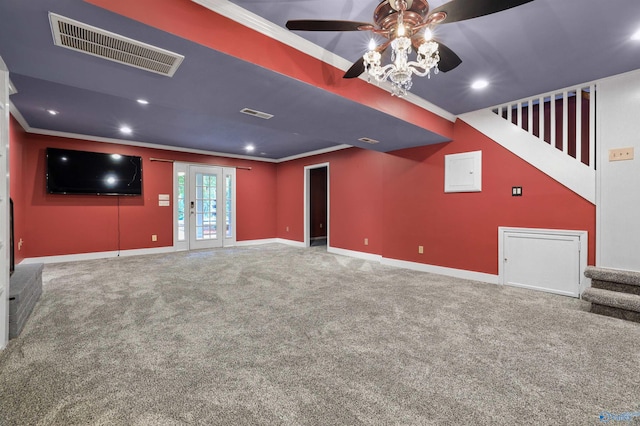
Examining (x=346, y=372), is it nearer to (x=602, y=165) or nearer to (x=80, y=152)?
(x=602, y=165)

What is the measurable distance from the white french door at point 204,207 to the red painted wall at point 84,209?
0.62 ft

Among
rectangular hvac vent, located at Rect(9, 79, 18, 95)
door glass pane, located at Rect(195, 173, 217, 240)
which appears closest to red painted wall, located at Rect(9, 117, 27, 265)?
rectangular hvac vent, located at Rect(9, 79, 18, 95)

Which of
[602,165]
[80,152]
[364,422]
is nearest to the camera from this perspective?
[364,422]

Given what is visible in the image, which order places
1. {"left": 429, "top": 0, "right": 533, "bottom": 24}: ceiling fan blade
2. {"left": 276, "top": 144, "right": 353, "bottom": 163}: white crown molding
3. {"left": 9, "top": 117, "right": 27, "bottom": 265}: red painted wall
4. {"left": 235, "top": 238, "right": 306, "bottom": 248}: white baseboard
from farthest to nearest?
{"left": 235, "top": 238, "right": 306, "bottom": 248}: white baseboard → {"left": 276, "top": 144, "right": 353, "bottom": 163}: white crown molding → {"left": 9, "top": 117, "right": 27, "bottom": 265}: red painted wall → {"left": 429, "top": 0, "right": 533, "bottom": 24}: ceiling fan blade

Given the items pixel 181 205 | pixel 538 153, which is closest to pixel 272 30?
pixel 538 153

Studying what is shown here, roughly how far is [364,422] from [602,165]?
3.70 metres

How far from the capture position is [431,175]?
4.47m

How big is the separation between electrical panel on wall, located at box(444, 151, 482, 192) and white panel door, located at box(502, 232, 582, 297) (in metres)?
0.83

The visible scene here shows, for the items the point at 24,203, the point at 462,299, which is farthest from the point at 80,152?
the point at 462,299

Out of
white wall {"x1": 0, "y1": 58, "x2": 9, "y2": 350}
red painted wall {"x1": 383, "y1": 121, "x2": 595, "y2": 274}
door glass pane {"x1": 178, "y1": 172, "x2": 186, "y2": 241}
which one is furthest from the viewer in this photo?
door glass pane {"x1": 178, "y1": 172, "x2": 186, "y2": 241}

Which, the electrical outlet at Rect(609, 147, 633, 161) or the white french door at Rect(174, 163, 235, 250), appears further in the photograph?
the white french door at Rect(174, 163, 235, 250)

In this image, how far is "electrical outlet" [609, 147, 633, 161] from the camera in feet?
9.52

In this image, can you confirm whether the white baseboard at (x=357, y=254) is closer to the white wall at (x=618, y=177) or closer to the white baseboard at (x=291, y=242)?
the white baseboard at (x=291, y=242)

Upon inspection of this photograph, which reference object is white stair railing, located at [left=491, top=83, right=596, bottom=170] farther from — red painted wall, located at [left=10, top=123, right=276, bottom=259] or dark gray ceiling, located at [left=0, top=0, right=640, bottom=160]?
red painted wall, located at [left=10, top=123, right=276, bottom=259]
